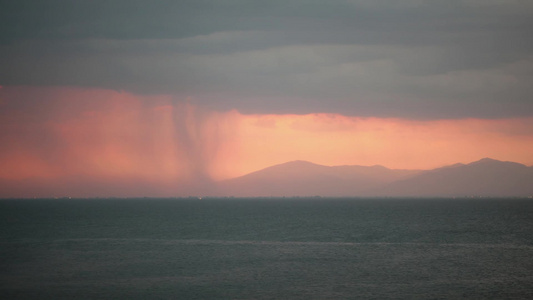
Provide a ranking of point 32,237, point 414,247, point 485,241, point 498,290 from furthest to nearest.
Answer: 1. point 32,237
2. point 485,241
3. point 414,247
4. point 498,290

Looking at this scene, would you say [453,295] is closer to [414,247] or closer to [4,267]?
[414,247]

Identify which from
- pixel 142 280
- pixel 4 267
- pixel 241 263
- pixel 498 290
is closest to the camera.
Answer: pixel 498 290

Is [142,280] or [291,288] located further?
[142,280]

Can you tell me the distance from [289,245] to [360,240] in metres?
14.5

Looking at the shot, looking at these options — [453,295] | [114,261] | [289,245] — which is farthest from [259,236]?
[453,295]

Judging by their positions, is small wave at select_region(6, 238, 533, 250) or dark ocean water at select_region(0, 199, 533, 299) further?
small wave at select_region(6, 238, 533, 250)

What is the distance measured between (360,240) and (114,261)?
43.4 metres

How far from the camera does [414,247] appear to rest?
7975 cm

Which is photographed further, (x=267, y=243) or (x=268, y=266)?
(x=267, y=243)

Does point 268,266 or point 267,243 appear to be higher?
point 267,243

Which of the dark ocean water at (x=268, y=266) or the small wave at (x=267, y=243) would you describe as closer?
the dark ocean water at (x=268, y=266)

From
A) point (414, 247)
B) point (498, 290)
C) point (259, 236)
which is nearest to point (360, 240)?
point (414, 247)

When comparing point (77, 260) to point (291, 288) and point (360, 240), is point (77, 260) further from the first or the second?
point (360, 240)

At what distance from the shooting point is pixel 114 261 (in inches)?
2594
